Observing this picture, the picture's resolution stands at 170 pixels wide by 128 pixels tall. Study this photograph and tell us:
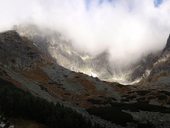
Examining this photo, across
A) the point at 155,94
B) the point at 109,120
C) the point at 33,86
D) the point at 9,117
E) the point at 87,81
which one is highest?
the point at 87,81

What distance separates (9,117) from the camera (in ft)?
124

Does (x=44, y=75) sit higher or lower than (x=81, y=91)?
higher

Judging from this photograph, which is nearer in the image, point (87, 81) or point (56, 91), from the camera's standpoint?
point (56, 91)

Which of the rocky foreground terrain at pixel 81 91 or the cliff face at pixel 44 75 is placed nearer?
the rocky foreground terrain at pixel 81 91

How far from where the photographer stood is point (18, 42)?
182m

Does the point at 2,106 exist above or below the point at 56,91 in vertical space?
below

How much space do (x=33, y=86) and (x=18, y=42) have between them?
245 feet

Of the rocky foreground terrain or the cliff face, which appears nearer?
the rocky foreground terrain

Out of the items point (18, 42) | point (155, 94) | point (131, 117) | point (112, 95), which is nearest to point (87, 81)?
point (112, 95)

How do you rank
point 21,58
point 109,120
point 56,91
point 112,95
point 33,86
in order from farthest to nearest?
point 21,58
point 112,95
point 56,91
point 33,86
point 109,120

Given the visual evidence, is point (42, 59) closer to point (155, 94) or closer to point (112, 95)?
point (112, 95)

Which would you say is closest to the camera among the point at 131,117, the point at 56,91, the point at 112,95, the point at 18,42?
the point at 131,117

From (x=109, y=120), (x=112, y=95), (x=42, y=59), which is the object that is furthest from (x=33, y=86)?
(x=42, y=59)

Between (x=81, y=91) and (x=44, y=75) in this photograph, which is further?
(x=44, y=75)
